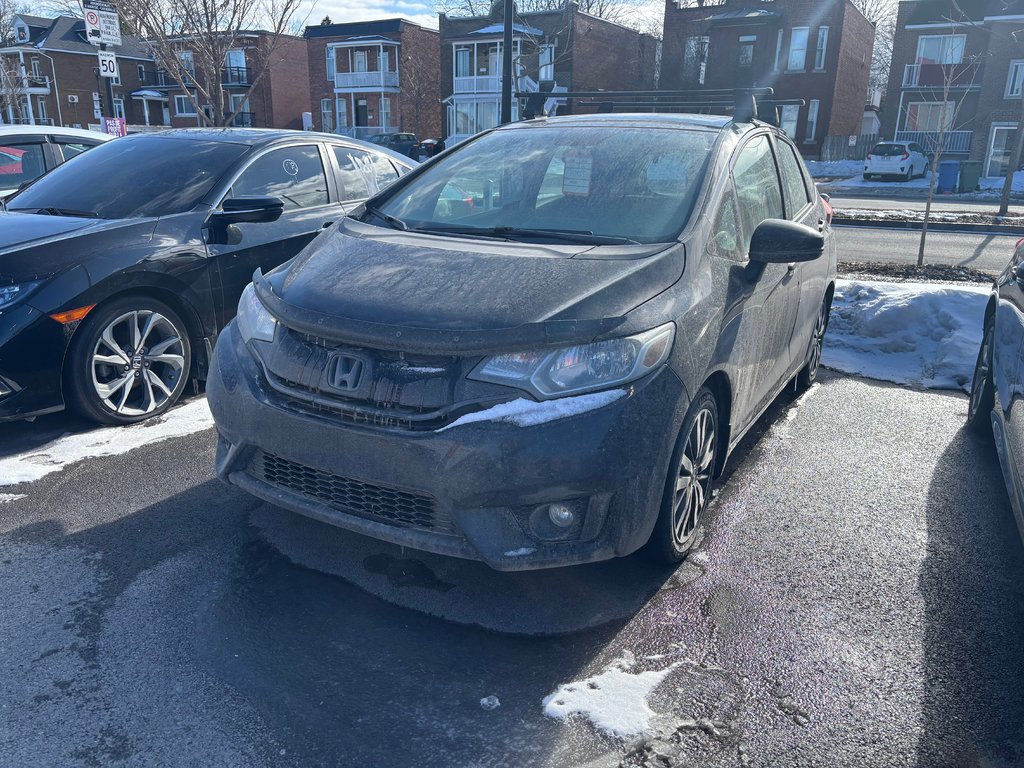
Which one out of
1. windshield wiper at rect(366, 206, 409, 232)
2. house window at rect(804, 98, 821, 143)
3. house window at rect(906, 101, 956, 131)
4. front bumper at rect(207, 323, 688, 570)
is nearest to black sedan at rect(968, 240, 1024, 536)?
front bumper at rect(207, 323, 688, 570)

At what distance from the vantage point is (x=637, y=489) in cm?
279

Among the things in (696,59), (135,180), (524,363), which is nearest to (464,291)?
(524,363)

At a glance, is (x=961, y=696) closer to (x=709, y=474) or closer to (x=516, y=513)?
(x=709, y=474)

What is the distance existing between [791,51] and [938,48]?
7.21 metres

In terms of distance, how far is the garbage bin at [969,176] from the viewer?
26391 millimetres

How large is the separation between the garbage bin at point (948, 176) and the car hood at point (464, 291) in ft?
90.5

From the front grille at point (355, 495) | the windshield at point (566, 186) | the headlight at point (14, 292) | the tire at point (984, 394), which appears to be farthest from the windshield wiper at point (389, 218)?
the tire at point (984, 394)

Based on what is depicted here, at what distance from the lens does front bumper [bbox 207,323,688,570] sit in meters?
2.66

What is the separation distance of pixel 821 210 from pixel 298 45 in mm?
58127

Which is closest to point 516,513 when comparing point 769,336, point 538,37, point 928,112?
point 769,336

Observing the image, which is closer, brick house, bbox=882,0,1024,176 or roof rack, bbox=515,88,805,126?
roof rack, bbox=515,88,805,126

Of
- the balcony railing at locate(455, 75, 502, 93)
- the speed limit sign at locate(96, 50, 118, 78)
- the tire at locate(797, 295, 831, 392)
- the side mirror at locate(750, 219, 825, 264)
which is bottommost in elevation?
the tire at locate(797, 295, 831, 392)

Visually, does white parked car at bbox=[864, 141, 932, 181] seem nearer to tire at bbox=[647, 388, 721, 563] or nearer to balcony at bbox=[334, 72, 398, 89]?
balcony at bbox=[334, 72, 398, 89]

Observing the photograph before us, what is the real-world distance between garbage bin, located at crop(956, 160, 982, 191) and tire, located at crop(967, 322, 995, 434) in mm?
25196
